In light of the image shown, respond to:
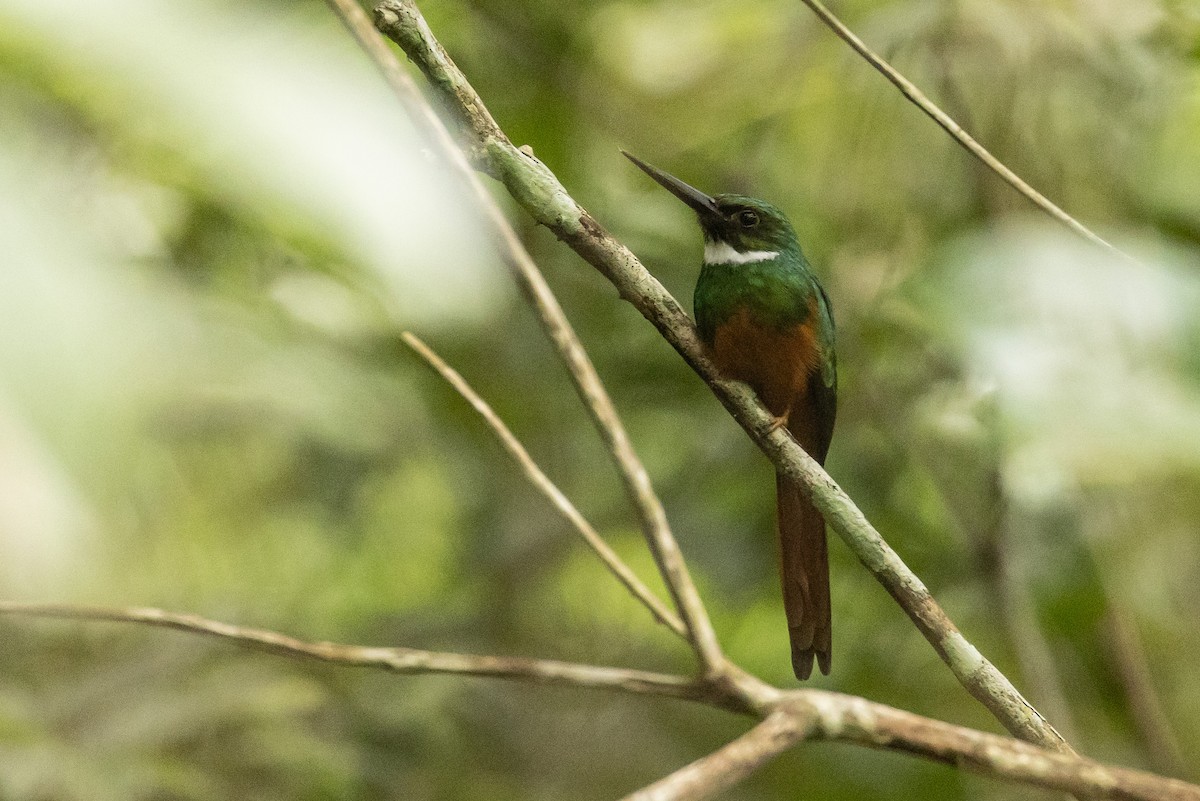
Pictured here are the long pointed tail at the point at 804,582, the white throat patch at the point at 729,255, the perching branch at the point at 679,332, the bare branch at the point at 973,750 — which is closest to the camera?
the bare branch at the point at 973,750

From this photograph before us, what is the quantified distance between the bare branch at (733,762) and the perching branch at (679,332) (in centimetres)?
39

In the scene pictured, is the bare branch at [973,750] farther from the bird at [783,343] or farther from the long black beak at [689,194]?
the long black beak at [689,194]

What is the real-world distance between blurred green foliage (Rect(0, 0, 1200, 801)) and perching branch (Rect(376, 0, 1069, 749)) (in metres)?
0.45

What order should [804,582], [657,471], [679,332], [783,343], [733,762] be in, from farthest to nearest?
[657,471] < [783,343] < [804,582] < [679,332] < [733,762]

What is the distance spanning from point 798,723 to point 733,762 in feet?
0.25

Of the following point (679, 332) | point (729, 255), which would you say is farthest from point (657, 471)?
point (679, 332)

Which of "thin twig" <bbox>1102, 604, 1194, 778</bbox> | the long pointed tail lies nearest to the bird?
the long pointed tail

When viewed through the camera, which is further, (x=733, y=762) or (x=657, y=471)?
(x=657, y=471)

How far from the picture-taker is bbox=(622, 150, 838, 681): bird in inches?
51.8

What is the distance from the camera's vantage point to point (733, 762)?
1.80 ft

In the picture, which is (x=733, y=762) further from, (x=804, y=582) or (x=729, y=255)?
(x=729, y=255)

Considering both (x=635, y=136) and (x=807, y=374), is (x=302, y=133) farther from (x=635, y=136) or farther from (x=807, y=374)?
(x=635, y=136)

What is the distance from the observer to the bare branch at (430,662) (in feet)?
1.96

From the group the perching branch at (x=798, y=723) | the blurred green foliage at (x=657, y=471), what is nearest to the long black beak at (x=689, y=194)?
the blurred green foliage at (x=657, y=471)
